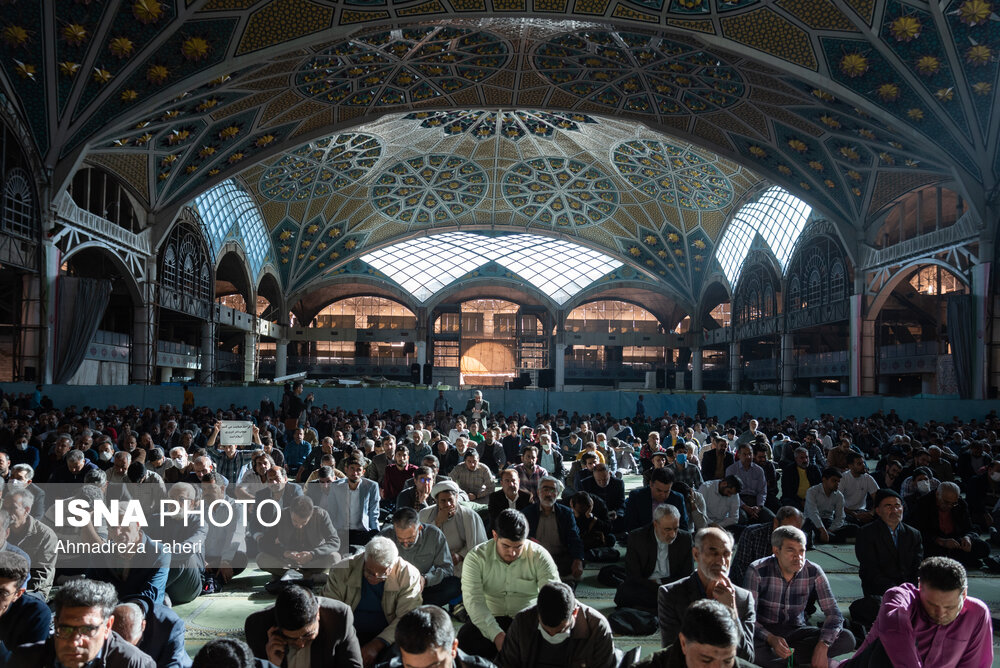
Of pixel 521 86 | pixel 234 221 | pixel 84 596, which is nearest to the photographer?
pixel 84 596

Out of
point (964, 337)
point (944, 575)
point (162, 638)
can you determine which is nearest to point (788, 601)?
point (944, 575)

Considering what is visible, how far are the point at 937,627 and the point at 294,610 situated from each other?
119 inches

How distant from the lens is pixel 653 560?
227 inches

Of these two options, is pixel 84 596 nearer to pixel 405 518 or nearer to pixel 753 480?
pixel 405 518

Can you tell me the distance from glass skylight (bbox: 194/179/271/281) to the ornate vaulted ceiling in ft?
3.67

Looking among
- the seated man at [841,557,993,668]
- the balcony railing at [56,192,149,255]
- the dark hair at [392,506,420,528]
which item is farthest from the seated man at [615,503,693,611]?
the balcony railing at [56,192,149,255]

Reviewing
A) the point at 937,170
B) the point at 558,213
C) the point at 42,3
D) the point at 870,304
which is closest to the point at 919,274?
the point at 870,304

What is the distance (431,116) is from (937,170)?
18961mm

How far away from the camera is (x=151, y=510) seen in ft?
21.1

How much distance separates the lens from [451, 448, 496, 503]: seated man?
367 inches

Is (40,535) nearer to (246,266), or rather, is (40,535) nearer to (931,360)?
(931,360)

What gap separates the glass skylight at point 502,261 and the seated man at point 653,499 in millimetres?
38106

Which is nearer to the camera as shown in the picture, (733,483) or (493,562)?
(493,562)

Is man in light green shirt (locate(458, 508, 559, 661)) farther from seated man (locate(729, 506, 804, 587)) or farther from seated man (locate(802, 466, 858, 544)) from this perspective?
seated man (locate(802, 466, 858, 544))
